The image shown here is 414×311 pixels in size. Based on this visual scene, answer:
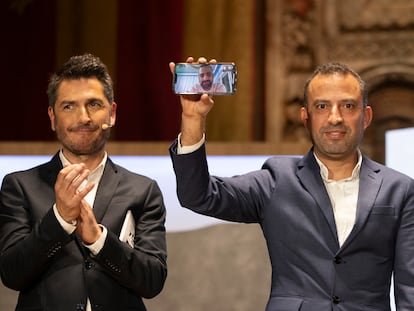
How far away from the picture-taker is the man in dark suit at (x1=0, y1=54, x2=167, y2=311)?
233cm

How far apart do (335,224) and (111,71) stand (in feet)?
9.46

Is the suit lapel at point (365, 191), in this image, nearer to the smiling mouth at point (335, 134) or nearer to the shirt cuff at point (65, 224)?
the smiling mouth at point (335, 134)

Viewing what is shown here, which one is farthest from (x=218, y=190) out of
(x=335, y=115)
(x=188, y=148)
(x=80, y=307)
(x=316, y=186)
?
(x=80, y=307)

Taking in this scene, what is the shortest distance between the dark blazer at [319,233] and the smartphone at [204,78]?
0.17m

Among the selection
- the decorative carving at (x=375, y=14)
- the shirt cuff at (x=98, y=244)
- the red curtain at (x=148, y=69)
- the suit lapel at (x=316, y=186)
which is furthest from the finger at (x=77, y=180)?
the decorative carving at (x=375, y=14)

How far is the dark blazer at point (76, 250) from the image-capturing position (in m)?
2.34

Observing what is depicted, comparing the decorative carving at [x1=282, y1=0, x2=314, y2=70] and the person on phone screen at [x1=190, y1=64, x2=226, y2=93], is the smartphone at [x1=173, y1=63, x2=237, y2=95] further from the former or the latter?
the decorative carving at [x1=282, y1=0, x2=314, y2=70]

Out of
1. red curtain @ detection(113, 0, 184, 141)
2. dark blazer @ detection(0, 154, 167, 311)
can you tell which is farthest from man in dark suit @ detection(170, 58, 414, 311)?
red curtain @ detection(113, 0, 184, 141)

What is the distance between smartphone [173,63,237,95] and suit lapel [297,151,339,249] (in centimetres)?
32

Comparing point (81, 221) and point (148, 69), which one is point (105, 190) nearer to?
point (81, 221)

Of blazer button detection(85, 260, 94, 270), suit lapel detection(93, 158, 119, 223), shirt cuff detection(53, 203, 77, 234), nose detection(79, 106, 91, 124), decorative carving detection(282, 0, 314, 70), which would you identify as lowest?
blazer button detection(85, 260, 94, 270)

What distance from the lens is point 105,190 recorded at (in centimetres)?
250

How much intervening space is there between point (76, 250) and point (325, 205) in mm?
651

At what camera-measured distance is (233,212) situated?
98.2 inches
